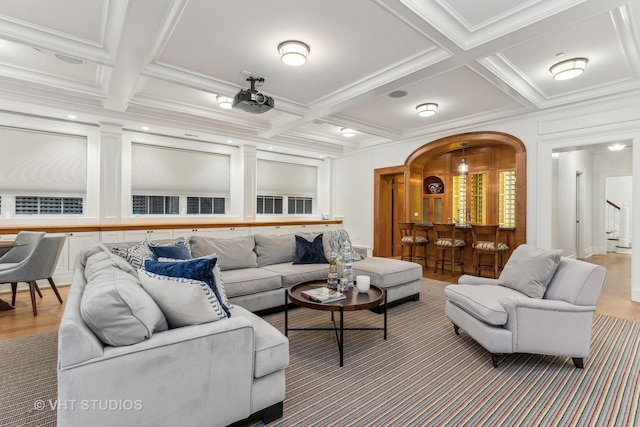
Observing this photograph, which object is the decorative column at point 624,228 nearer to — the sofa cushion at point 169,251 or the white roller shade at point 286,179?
the white roller shade at point 286,179

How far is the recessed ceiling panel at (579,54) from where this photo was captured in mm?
2967

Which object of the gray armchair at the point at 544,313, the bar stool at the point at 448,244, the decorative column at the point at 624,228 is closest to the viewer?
the gray armchair at the point at 544,313

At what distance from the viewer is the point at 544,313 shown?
235 cm

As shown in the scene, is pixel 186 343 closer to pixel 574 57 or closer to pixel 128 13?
pixel 128 13

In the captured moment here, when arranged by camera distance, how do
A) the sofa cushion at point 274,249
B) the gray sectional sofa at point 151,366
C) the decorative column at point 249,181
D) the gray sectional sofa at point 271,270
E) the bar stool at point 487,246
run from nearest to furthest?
the gray sectional sofa at point 151,366 < the gray sectional sofa at point 271,270 < the sofa cushion at point 274,249 < the bar stool at point 487,246 < the decorative column at point 249,181

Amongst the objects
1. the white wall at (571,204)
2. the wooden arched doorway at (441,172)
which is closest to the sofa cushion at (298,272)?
the wooden arched doorway at (441,172)

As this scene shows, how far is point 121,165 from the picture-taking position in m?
5.50

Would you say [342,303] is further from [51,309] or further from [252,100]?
[51,309]

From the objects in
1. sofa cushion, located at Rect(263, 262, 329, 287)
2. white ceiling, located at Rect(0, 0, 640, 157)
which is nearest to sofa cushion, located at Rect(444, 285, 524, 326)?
sofa cushion, located at Rect(263, 262, 329, 287)

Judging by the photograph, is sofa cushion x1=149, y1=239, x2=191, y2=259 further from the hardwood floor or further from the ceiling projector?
Answer: the ceiling projector

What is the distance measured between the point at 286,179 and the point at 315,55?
4.85 meters

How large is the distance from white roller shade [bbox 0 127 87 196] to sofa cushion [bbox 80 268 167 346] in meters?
4.60

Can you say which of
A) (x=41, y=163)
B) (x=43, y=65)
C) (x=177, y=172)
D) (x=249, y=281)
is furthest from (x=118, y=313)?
(x=177, y=172)

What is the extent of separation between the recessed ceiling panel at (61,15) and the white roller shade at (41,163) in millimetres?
2739
